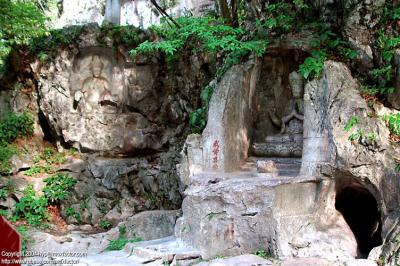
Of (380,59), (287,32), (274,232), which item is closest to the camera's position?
(274,232)

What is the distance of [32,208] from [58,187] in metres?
1.03

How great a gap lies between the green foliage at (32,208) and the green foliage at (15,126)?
2.15 metres

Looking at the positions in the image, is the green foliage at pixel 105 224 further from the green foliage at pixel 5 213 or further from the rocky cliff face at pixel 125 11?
the rocky cliff face at pixel 125 11

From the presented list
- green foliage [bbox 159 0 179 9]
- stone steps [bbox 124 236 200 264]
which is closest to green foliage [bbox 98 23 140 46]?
green foliage [bbox 159 0 179 9]

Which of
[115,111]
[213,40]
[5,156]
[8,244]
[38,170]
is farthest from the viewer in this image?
[115,111]

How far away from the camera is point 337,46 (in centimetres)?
854

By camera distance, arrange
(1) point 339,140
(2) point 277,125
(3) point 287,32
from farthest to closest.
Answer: (2) point 277,125 → (3) point 287,32 → (1) point 339,140

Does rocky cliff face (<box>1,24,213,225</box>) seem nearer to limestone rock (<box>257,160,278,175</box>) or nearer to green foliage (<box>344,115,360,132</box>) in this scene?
limestone rock (<box>257,160,278,175</box>)

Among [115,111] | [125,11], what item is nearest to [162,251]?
[115,111]

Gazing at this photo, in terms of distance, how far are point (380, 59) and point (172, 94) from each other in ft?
25.4

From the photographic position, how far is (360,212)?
8906mm

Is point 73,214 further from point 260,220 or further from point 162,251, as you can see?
point 260,220

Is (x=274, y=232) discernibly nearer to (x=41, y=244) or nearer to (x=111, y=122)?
(x=41, y=244)

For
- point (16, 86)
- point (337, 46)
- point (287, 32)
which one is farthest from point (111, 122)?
point (337, 46)
